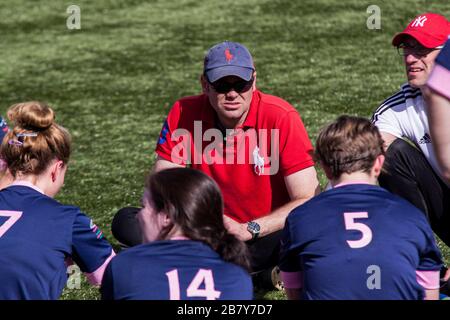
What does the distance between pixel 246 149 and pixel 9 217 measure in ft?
6.04

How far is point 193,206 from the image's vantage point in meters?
3.21

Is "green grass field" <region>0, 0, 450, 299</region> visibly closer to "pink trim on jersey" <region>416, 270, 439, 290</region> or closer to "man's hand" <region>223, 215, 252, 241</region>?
"man's hand" <region>223, 215, 252, 241</region>

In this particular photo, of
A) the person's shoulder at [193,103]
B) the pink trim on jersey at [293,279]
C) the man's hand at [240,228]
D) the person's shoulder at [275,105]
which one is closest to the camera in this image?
the pink trim on jersey at [293,279]

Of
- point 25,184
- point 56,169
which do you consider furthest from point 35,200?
point 56,169

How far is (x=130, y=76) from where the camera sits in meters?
10.7

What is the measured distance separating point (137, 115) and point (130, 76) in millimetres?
1598

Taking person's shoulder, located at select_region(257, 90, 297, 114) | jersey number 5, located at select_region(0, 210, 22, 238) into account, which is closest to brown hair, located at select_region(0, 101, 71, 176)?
jersey number 5, located at select_region(0, 210, 22, 238)

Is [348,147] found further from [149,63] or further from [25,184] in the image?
[149,63]

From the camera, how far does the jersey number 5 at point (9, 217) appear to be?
360 cm

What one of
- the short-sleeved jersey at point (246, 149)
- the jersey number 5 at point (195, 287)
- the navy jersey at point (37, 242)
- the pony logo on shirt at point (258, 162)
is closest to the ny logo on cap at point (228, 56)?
the short-sleeved jersey at point (246, 149)

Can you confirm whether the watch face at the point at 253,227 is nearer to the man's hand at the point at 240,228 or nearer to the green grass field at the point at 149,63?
the man's hand at the point at 240,228

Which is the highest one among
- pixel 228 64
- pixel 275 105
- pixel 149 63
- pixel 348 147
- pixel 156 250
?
pixel 149 63

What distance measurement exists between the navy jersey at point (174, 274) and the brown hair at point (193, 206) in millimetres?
51
